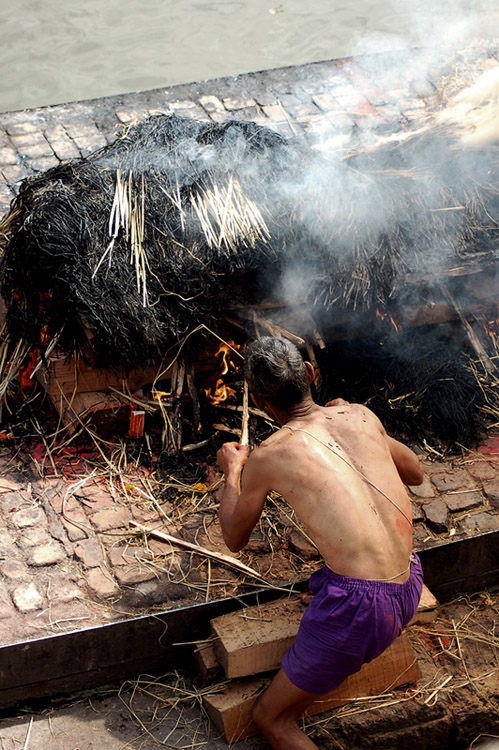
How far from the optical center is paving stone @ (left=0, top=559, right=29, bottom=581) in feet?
15.1

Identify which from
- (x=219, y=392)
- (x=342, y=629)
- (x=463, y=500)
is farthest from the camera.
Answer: (x=219, y=392)

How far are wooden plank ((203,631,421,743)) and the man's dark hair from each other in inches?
58.8

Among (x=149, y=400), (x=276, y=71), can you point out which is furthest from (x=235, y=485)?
(x=276, y=71)

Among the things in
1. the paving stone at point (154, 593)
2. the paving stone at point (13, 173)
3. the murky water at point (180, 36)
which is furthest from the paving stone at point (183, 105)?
the paving stone at point (154, 593)

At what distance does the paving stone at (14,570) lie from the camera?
460 centimetres

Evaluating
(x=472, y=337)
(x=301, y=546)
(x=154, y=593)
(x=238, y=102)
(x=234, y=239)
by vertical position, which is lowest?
(x=301, y=546)

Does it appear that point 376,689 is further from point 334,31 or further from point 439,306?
point 334,31

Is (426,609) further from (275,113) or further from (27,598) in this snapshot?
(275,113)

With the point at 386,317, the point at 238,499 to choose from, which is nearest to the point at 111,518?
the point at 238,499

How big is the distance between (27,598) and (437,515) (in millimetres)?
2573

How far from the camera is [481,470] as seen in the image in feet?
18.5

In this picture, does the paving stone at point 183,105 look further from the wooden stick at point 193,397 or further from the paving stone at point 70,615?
the paving stone at point 70,615

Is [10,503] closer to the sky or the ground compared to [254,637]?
closer to the sky

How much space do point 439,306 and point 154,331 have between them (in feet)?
7.29
